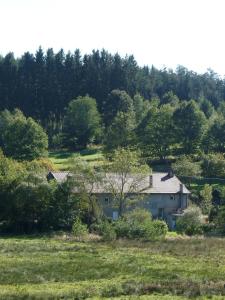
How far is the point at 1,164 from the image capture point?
6588cm

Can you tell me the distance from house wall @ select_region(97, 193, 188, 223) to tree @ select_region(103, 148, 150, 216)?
2025 millimetres

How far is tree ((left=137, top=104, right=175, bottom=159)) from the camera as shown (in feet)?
309

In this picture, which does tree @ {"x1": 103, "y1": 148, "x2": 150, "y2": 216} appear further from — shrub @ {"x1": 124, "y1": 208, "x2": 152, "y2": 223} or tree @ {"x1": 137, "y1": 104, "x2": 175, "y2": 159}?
tree @ {"x1": 137, "y1": 104, "x2": 175, "y2": 159}

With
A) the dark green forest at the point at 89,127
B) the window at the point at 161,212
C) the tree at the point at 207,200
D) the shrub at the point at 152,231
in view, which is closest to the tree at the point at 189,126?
the dark green forest at the point at 89,127

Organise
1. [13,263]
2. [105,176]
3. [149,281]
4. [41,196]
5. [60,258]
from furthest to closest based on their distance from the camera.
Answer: [105,176]
[41,196]
[60,258]
[13,263]
[149,281]

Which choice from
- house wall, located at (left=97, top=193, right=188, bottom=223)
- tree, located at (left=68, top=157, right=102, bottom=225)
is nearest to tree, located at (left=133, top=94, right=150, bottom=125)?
house wall, located at (left=97, top=193, right=188, bottom=223)

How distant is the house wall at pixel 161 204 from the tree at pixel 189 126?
983 inches

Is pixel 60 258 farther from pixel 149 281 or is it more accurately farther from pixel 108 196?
pixel 108 196

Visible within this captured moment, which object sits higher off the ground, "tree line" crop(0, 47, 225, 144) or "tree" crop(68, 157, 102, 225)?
"tree line" crop(0, 47, 225, 144)

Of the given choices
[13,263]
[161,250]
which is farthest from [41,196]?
[13,263]

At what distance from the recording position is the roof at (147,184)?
65.1 m

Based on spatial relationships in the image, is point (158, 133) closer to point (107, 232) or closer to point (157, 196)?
point (157, 196)

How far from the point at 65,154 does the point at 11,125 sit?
34.3ft

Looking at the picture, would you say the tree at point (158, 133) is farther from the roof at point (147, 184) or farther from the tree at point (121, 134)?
the roof at point (147, 184)
